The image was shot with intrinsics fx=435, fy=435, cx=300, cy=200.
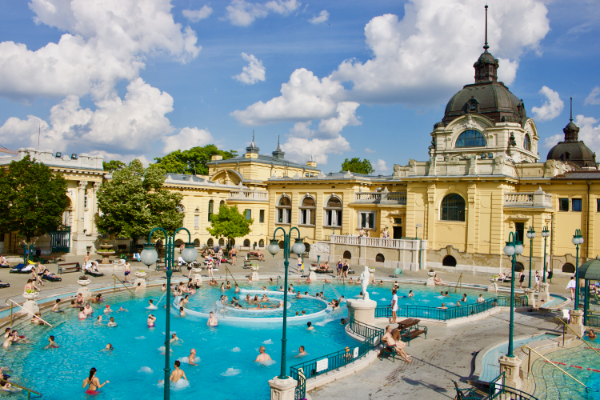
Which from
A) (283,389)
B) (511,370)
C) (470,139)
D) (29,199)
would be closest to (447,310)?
(511,370)

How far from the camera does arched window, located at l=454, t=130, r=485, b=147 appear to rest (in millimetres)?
42594

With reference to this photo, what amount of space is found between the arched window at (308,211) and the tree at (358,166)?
35436 millimetres

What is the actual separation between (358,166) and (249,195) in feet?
122

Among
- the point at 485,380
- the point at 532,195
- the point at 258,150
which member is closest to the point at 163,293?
the point at 485,380

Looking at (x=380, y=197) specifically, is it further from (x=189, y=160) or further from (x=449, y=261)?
(x=189, y=160)

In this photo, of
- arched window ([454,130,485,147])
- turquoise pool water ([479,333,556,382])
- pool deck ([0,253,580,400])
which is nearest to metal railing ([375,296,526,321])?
pool deck ([0,253,580,400])

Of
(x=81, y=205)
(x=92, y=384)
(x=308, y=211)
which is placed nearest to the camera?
(x=92, y=384)

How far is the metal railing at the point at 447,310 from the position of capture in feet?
71.5

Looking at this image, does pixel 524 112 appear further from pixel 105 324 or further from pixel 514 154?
pixel 105 324

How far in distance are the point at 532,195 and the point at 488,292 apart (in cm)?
1069

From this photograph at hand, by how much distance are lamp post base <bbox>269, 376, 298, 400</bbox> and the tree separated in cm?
7335

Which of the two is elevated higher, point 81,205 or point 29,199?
point 29,199

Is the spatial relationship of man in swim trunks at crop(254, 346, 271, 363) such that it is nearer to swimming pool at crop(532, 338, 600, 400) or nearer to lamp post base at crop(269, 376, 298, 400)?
lamp post base at crop(269, 376, 298, 400)

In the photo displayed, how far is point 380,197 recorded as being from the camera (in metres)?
43.8
